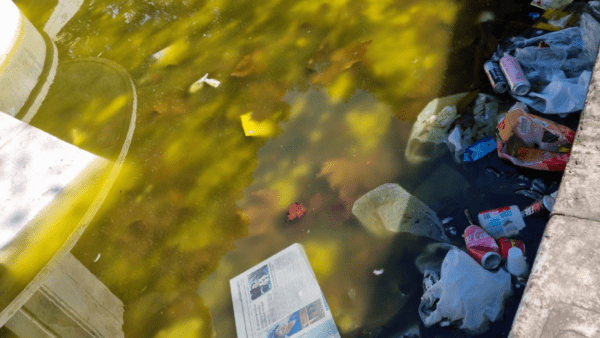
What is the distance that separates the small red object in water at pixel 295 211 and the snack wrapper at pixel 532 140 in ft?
2.97

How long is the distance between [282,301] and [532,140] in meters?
1.24

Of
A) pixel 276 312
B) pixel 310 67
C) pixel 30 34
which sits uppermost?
pixel 30 34

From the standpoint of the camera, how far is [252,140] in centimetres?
209

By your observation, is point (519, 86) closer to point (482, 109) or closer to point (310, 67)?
point (482, 109)

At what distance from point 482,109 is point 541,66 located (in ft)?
1.28

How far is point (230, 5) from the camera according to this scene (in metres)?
2.81

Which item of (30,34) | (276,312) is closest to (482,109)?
(276,312)

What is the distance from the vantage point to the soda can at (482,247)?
4.32 ft

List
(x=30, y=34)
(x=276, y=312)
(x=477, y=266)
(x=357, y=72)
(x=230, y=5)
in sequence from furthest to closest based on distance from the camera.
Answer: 1. (x=230, y=5)
2. (x=30, y=34)
3. (x=357, y=72)
4. (x=276, y=312)
5. (x=477, y=266)

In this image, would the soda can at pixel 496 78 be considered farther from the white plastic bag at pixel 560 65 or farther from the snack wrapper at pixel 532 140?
the snack wrapper at pixel 532 140

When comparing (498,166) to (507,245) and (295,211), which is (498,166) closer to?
(507,245)

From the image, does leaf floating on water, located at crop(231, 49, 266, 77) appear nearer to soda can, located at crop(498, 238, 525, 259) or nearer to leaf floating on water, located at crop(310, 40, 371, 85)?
leaf floating on water, located at crop(310, 40, 371, 85)

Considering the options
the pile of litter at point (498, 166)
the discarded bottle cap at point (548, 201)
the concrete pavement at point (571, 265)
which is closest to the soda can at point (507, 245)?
the pile of litter at point (498, 166)

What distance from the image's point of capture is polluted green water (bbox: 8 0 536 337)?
163 centimetres
